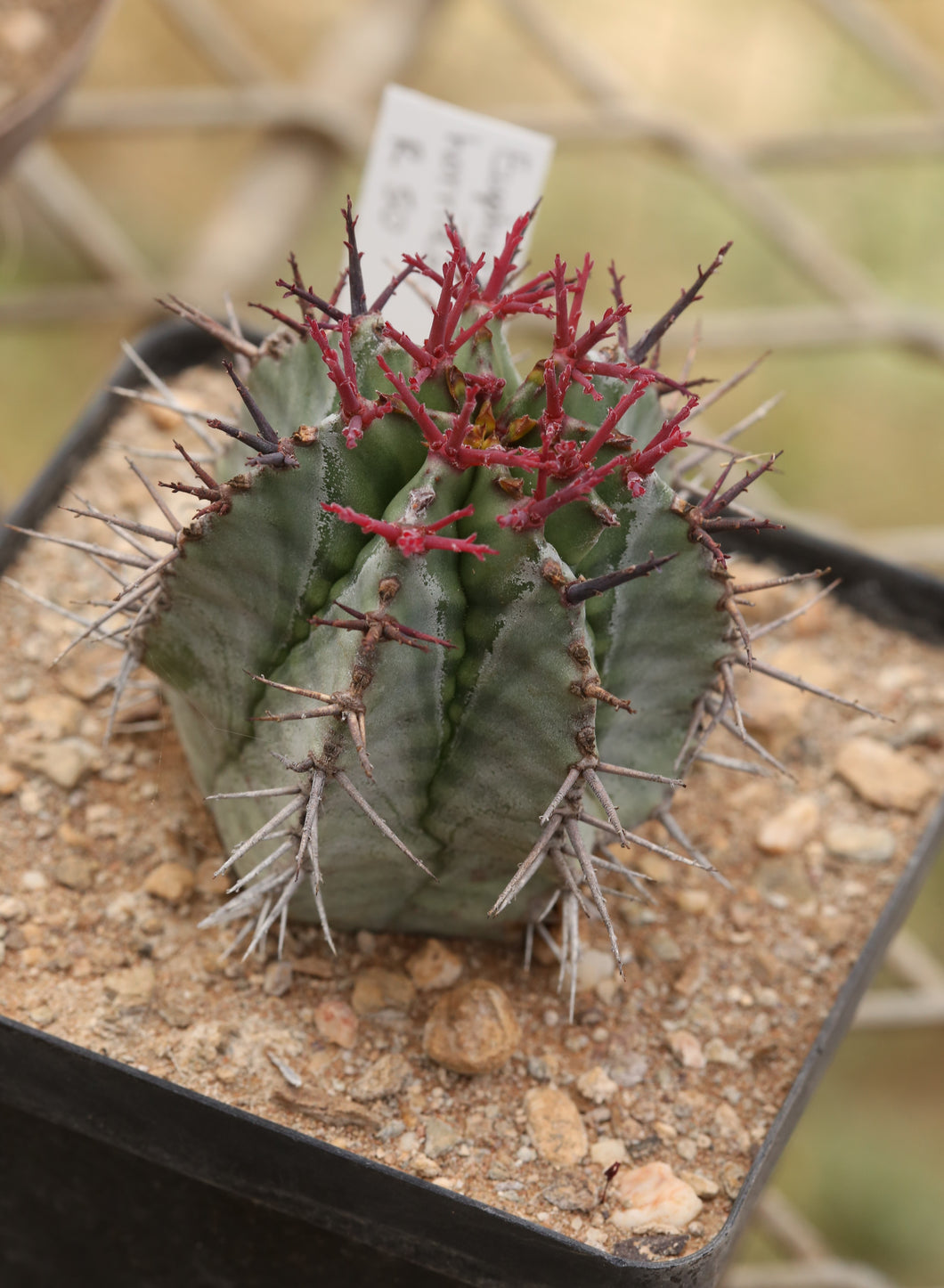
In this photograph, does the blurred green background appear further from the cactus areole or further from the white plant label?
the cactus areole

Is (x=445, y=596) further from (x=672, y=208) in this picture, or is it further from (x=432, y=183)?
(x=672, y=208)

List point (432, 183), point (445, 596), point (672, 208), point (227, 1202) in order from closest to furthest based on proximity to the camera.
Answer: point (445, 596) < point (227, 1202) < point (432, 183) < point (672, 208)

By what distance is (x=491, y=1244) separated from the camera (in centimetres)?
66

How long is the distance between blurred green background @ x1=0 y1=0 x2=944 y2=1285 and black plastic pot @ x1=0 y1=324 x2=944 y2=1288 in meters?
0.89

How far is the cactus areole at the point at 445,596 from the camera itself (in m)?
0.61

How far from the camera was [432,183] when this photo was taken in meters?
0.95

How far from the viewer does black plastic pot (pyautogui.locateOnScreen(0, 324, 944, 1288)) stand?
2.15 feet

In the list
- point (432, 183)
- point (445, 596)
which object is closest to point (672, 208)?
point (432, 183)

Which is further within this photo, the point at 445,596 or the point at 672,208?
the point at 672,208

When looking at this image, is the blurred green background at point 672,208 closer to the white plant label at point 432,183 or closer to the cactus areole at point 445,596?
the white plant label at point 432,183

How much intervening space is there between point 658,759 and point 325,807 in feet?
0.64

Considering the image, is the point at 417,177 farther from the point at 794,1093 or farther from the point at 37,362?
the point at 37,362

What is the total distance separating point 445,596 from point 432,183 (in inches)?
17.2

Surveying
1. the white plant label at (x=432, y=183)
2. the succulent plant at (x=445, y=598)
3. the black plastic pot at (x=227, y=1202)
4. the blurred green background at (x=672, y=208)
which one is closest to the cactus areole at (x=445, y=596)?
the succulent plant at (x=445, y=598)
